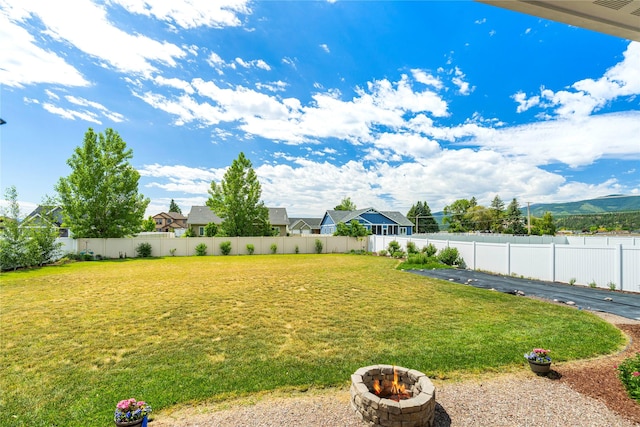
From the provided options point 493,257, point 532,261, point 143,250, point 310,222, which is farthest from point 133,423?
point 310,222

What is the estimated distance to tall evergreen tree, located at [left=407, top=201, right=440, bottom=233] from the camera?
5423 centimetres

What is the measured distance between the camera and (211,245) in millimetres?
22031

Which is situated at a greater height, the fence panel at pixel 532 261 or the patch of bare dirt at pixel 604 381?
the fence panel at pixel 532 261

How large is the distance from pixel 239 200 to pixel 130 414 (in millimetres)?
25321

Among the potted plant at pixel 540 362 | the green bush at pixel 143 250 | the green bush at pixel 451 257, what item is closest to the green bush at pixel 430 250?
the green bush at pixel 451 257

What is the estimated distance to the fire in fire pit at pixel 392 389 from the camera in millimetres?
3102

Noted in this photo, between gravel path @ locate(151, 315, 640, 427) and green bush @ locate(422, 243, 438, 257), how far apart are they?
40.4 ft

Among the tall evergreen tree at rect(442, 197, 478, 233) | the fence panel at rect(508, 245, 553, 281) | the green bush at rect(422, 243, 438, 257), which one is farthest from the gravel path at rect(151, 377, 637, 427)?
the tall evergreen tree at rect(442, 197, 478, 233)

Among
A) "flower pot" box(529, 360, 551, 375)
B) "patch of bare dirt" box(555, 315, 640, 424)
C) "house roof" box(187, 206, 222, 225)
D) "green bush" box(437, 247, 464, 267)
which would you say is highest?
"house roof" box(187, 206, 222, 225)

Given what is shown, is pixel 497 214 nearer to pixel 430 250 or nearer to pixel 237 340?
pixel 430 250

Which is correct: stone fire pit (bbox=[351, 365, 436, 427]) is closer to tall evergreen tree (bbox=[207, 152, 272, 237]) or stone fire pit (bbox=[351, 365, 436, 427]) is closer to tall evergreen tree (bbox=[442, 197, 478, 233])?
tall evergreen tree (bbox=[207, 152, 272, 237])

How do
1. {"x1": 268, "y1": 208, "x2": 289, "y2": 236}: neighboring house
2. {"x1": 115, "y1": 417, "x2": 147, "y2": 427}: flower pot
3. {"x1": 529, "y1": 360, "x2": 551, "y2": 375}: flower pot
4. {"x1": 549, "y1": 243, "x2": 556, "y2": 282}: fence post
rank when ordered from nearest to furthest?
1. {"x1": 115, "y1": 417, "x2": 147, "y2": 427}: flower pot
2. {"x1": 529, "y1": 360, "x2": 551, "y2": 375}: flower pot
3. {"x1": 549, "y1": 243, "x2": 556, "y2": 282}: fence post
4. {"x1": 268, "y1": 208, "x2": 289, "y2": 236}: neighboring house

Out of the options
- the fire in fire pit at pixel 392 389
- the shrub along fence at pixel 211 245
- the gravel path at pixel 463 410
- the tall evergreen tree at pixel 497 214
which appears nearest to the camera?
the gravel path at pixel 463 410

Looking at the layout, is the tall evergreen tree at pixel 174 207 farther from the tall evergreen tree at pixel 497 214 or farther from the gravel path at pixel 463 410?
the gravel path at pixel 463 410
